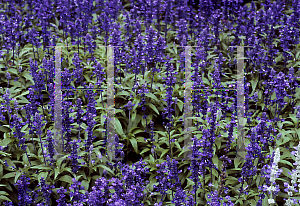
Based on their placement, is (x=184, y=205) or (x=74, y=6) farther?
(x=74, y=6)

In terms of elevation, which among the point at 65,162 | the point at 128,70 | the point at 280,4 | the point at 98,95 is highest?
the point at 280,4

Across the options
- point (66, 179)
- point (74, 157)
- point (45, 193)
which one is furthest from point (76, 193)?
point (66, 179)

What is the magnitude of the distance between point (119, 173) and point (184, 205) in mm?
1295

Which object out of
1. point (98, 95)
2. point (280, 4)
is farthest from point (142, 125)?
point (280, 4)

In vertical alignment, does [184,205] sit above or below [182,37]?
below

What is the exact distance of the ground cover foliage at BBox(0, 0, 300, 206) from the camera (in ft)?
18.4

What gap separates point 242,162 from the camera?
651 cm

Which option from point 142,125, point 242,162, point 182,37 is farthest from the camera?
point 182,37

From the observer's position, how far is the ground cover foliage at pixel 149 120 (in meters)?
5.62

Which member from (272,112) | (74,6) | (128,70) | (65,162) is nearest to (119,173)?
(65,162)

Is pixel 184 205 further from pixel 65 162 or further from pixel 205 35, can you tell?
pixel 205 35

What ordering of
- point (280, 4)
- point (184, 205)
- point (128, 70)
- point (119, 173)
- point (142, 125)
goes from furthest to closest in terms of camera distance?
1. point (280, 4)
2. point (128, 70)
3. point (142, 125)
4. point (119, 173)
5. point (184, 205)

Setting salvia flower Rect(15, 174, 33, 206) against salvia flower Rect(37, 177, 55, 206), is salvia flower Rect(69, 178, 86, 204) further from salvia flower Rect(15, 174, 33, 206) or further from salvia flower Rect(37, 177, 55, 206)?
salvia flower Rect(15, 174, 33, 206)

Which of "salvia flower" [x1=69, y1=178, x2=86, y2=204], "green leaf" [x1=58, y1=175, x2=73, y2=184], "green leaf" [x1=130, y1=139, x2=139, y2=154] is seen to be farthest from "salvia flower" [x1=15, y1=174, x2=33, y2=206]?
"green leaf" [x1=130, y1=139, x2=139, y2=154]
